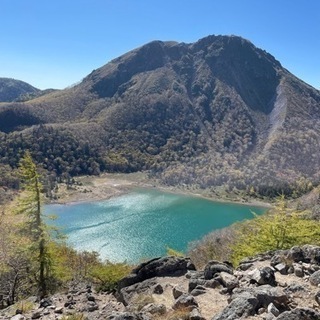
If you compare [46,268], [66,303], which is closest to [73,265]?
[46,268]

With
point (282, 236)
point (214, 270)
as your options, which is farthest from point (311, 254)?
point (282, 236)

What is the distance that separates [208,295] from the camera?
16.8 metres

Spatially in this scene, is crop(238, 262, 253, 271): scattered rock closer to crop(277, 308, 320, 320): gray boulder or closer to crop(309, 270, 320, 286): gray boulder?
crop(309, 270, 320, 286): gray boulder

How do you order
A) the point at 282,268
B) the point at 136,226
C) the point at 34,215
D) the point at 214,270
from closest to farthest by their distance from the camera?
the point at 282,268
the point at 214,270
the point at 34,215
the point at 136,226

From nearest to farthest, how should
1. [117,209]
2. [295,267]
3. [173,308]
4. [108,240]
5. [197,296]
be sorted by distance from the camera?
[173,308] → [197,296] → [295,267] → [108,240] → [117,209]

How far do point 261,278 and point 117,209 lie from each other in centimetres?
17706

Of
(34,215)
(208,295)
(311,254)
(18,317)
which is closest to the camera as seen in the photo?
(208,295)

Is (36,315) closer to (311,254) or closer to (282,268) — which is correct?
(282,268)

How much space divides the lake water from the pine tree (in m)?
68.9

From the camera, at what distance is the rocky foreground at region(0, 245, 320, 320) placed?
1362 centimetres

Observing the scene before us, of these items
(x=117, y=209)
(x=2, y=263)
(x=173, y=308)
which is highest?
(x=173, y=308)

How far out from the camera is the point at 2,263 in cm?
3497

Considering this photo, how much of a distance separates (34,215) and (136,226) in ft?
400

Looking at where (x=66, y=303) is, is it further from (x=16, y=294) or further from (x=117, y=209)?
(x=117, y=209)
